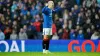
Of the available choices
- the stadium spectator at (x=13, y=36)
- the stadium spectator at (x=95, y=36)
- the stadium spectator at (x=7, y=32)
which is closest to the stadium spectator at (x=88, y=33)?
the stadium spectator at (x=95, y=36)

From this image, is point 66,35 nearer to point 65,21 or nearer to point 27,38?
point 65,21

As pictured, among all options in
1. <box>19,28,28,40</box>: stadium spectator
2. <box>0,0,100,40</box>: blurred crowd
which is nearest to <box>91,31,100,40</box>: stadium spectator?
<box>0,0,100,40</box>: blurred crowd

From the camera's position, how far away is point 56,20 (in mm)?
19250

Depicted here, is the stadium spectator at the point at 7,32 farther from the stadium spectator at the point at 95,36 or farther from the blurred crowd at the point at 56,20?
the stadium spectator at the point at 95,36

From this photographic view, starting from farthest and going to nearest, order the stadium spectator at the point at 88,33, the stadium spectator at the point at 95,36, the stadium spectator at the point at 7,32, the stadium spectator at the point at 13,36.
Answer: the stadium spectator at the point at 7,32 → the stadium spectator at the point at 13,36 → the stadium spectator at the point at 88,33 → the stadium spectator at the point at 95,36

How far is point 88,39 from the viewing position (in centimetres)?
1795

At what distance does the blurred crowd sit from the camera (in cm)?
1862

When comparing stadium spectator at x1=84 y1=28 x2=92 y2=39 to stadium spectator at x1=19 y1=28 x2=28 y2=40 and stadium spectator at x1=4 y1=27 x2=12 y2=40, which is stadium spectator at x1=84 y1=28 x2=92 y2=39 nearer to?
stadium spectator at x1=19 y1=28 x2=28 y2=40

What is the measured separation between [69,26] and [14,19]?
11.0ft

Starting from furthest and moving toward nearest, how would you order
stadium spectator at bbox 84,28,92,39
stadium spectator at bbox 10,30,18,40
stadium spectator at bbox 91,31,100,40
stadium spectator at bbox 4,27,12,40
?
stadium spectator at bbox 4,27,12,40, stadium spectator at bbox 10,30,18,40, stadium spectator at bbox 84,28,92,39, stadium spectator at bbox 91,31,100,40

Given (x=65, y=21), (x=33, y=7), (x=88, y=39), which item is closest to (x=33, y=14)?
(x=33, y=7)

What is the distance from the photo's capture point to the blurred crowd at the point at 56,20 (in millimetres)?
18625

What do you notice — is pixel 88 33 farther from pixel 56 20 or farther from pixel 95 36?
pixel 56 20

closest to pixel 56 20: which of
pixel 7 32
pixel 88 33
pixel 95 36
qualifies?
pixel 88 33
